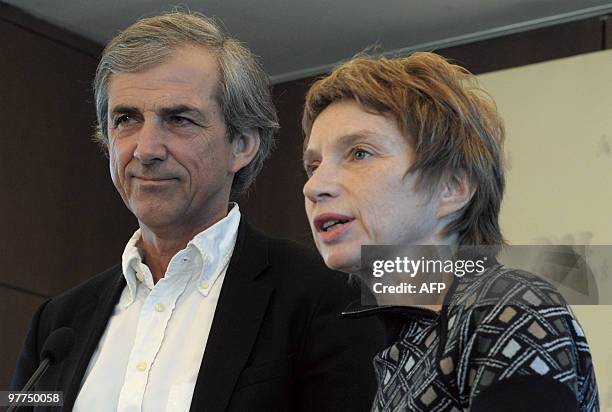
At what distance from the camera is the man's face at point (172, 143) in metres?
2.48

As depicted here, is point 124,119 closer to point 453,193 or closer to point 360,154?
point 360,154

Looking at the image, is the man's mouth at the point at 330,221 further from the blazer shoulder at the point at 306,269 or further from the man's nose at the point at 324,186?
the blazer shoulder at the point at 306,269

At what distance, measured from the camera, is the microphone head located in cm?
237

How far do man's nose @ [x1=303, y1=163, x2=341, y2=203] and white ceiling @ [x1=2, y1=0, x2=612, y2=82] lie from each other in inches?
107

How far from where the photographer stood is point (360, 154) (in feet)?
6.29

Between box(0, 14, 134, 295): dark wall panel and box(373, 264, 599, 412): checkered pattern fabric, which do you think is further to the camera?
box(0, 14, 134, 295): dark wall panel

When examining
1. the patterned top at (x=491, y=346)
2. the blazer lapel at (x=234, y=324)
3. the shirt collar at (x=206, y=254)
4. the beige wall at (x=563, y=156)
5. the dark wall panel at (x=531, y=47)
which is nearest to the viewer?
the patterned top at (x=491, y=346)

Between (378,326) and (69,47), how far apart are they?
116 inches

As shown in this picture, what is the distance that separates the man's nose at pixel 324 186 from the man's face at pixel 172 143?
63 centimetres

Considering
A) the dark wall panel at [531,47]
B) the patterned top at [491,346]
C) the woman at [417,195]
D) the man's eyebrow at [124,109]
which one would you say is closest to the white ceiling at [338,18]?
the dark wall panel at [531,47]

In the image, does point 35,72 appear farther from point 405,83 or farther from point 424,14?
point 405,83

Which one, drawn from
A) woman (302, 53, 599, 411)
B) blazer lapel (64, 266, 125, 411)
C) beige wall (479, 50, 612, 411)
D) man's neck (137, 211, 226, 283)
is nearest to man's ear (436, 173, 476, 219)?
woman (302, 53, 599, 411)

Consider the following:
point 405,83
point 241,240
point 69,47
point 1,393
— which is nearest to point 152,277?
point 241,240

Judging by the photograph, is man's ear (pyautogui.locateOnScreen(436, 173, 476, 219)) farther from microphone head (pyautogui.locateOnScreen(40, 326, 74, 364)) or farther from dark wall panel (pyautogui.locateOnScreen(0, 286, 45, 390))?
dark wall panel (pyautogui.locateOnScreen(0, 286, 45, 390))
